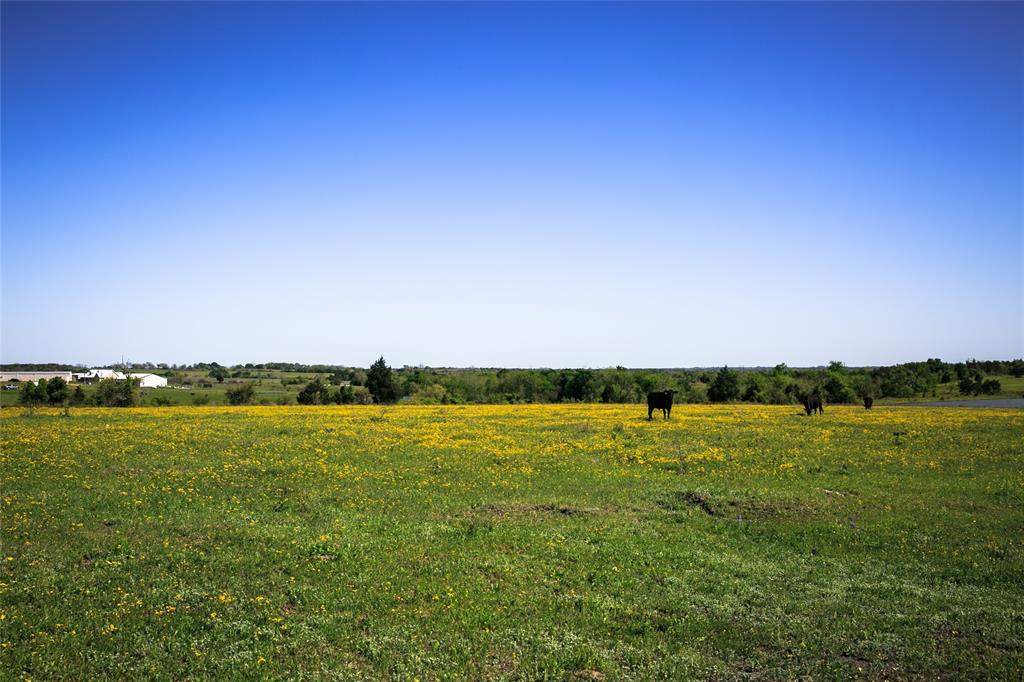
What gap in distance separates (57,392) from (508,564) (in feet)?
268

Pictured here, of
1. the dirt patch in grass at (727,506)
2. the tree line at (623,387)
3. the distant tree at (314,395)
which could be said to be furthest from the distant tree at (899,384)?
the dirt patch in grass at (727,506)

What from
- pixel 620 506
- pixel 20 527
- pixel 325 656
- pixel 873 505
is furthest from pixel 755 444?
pixel 20 527

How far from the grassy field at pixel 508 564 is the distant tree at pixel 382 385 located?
5777 centimetres

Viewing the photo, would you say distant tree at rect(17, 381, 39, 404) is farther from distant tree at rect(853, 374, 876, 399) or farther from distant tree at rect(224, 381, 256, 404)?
distant tree at rect(853, 374, 876, 399)

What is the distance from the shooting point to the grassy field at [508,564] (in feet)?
32.9

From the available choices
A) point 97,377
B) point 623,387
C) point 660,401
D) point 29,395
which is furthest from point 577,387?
point 29,395

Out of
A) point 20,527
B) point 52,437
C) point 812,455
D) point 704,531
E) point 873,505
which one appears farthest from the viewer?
point 52,437

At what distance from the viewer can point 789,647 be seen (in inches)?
413

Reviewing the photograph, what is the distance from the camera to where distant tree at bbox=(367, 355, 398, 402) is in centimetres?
8656

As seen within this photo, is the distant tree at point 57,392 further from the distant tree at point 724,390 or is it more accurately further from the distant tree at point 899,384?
the distant tree at point 899,384

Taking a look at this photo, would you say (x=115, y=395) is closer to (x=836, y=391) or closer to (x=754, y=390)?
(x=754, y=390)

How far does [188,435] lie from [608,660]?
98.6ft

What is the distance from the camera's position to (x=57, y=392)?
7450cm

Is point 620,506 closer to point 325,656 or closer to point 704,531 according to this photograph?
point 704,531
